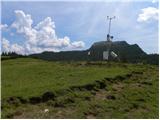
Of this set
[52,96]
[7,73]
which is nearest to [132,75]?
[7,73]

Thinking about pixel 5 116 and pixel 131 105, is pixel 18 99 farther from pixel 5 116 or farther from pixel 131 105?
pixel 131 105

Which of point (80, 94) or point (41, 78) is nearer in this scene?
point (80, 94)

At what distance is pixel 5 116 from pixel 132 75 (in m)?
11.9

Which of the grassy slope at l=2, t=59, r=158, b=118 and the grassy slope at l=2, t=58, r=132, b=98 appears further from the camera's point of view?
the grassy slope at l=2, t=58, r=132, b=98

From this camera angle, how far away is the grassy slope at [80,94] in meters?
14.3

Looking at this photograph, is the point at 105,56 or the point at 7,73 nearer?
the point at 7,73

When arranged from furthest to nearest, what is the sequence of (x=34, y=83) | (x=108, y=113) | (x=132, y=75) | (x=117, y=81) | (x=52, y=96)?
(x=132, y=75), (x=117, y=81), (x=34, y=83), (x=52, y=96), (x=108, y=113)

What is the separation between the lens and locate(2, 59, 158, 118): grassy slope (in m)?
14.3

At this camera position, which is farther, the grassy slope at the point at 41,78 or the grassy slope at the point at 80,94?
the grassy slope at the point at 41,78

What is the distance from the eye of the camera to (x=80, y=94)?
1661 centimetres

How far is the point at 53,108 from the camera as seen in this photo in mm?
14727

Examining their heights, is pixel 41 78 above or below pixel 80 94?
above

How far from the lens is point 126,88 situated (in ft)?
63.7

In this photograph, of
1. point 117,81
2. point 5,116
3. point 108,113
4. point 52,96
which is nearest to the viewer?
point 5,116
